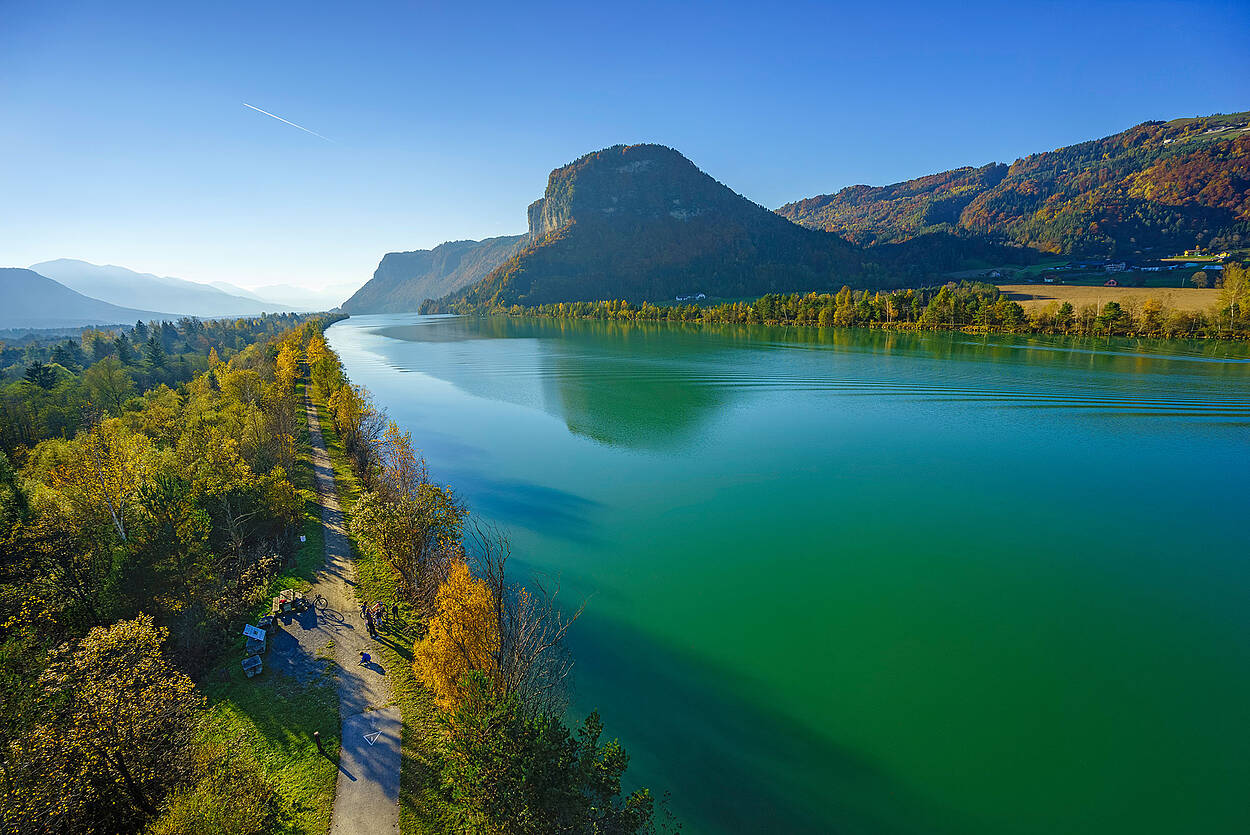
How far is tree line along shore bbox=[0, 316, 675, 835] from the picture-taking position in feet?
30.0

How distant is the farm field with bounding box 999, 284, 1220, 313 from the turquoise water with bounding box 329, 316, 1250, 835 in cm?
5784

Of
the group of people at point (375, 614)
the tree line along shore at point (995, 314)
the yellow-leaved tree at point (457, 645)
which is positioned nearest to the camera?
the yellow-leaved tree at point (457, 645)

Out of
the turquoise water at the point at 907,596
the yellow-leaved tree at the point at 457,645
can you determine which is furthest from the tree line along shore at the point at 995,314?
the yellow-leaved tree at the point at 457,645

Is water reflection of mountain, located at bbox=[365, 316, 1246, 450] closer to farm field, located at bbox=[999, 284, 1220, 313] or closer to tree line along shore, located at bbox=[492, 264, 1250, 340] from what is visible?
tree line along shore, located at bbox=[492, 264, 1250, 340]

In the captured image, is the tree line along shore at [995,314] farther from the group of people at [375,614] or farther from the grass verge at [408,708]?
the group of people at [375,614]

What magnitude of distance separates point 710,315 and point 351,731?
139 metres

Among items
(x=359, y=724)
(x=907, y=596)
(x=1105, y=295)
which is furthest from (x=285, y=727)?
(x=1105, y=295)

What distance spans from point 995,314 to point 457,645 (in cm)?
12148

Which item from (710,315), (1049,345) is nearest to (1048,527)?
(1049,345)

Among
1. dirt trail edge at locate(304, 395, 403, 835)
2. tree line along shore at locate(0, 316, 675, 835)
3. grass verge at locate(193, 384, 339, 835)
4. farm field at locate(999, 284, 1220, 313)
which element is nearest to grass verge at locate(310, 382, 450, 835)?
tree line along shore at locate(0, 316, 675, 835)

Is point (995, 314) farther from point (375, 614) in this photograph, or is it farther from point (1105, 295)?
point (375, 614)

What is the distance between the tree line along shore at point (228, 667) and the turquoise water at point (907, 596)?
127 inches

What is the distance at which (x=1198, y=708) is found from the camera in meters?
14.6

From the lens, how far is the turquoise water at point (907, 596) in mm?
12789
